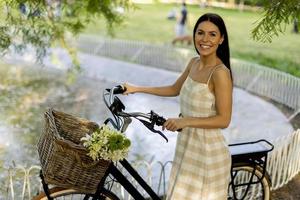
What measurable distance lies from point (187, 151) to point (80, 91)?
343 inches

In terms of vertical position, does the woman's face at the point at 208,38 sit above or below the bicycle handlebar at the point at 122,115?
above

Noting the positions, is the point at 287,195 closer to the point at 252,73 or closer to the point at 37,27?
the point at 37,27

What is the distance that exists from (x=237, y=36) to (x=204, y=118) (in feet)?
60.3

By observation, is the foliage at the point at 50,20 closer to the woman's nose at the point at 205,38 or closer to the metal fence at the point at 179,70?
the metal fence at the point at 179,70

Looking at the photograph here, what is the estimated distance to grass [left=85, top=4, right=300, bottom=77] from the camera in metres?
15.3

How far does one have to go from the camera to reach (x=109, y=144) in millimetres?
2883

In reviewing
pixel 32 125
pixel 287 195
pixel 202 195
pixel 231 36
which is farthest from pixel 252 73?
pixel 231 36

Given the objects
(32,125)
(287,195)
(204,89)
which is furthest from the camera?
(32,125)

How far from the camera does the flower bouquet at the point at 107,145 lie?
9.32 ft

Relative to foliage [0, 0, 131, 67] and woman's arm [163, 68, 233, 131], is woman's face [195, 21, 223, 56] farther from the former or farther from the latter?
foliage [0, 0, 131, 67]

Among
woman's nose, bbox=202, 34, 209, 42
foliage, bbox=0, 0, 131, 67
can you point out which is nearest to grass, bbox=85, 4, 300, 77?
foliage, bbox=0, 0, 131, 67

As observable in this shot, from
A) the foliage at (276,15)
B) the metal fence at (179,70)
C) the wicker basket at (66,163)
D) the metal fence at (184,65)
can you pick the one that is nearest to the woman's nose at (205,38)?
the wicker basket at (66,163)

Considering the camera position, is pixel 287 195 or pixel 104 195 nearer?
pixel 104 195

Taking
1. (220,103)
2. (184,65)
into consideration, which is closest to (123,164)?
(220,103)
